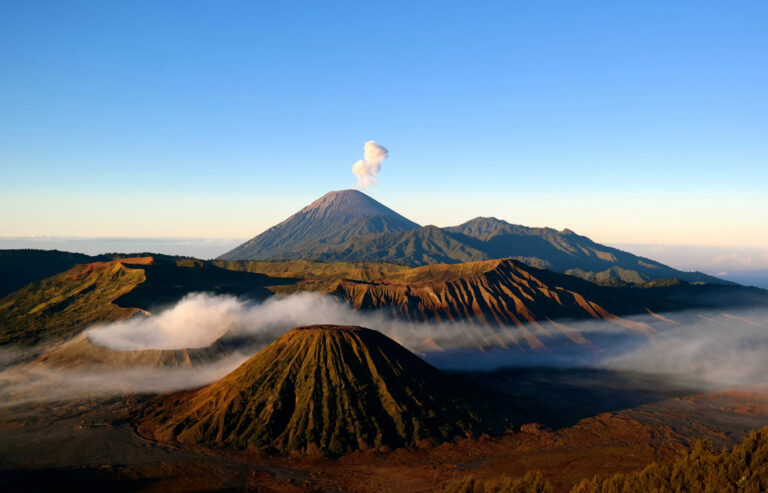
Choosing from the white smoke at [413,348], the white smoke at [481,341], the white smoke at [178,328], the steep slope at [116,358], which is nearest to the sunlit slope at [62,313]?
the white smoke at [178,328]

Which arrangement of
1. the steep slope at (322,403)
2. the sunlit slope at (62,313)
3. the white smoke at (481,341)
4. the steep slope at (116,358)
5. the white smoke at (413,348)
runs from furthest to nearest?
1. the sunlit slope at (62,313)
2. the white smoke at (481,341)
3. the steep slope at (116,358)
4. the white smoke at (413,348)
5. the steep slope at (322,403)

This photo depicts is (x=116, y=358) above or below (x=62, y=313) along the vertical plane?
below

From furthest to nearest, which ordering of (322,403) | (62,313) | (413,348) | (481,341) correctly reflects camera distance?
(481,341) → (62,313) → (413,348) → (322,403)

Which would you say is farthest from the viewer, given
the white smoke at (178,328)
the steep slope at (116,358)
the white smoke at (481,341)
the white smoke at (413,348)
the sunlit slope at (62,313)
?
the sunlit slope at (62,313)

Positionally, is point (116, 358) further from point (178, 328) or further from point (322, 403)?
point (322, 403)

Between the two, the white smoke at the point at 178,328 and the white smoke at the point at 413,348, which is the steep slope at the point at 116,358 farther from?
the white smoke at the point at 178,328

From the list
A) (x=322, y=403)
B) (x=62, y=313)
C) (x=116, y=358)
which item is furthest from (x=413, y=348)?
(x=62, y=313)

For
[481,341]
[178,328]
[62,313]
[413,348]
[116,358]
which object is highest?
[62,313]

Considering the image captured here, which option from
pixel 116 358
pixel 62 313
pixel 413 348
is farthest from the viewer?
pixel 62 313

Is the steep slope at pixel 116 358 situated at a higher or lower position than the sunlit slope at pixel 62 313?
lower
